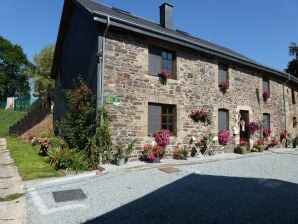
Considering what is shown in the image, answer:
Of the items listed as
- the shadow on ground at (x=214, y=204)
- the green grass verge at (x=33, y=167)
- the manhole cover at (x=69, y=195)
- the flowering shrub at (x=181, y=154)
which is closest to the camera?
the shadow on ground at (x=214, y=204)

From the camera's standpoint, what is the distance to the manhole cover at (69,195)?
536 cm

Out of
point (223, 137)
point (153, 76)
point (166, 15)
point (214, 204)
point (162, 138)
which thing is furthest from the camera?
point (166, 15)

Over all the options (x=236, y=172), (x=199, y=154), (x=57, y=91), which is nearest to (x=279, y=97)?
(x=199, y=154)

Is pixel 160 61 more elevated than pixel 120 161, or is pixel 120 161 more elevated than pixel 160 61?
pixel 160 61

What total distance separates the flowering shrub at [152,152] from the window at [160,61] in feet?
9.62

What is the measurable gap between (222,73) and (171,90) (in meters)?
3.90

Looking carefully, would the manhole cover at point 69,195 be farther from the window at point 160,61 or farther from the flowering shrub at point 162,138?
the window at point 160,61

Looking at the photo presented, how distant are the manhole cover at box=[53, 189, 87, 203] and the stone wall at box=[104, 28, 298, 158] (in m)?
3.40

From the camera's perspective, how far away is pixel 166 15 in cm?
1453

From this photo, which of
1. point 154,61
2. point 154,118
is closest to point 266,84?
point 154,61

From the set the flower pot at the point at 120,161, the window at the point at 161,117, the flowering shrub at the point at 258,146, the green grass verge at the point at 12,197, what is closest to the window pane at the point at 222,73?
the window at the point at 161,117

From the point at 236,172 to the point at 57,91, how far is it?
468 inches

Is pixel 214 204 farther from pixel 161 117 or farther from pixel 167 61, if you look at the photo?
pixel 167 61

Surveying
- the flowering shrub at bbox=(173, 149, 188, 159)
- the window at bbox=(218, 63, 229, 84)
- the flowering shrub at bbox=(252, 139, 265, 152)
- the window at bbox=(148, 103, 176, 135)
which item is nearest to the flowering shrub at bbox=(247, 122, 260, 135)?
the flowering shrub at bbox=(252, 139, 265, 152)
